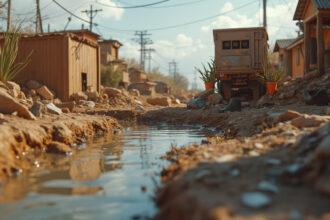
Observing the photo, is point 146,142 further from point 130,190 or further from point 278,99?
point 278,99

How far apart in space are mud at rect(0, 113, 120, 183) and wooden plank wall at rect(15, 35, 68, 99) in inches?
414

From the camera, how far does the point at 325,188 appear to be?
3.76m

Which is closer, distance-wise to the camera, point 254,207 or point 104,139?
point 254,207

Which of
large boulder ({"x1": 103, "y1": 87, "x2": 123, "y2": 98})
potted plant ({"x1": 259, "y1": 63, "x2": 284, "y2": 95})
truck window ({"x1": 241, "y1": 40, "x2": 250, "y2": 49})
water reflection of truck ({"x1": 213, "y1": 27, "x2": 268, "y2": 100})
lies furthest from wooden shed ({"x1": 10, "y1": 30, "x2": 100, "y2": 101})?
potted plant ({"x1": 259, "y1": 63, "x2": 284, "y2": 95})

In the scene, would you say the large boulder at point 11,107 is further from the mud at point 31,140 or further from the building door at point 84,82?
the building door at point 84,82

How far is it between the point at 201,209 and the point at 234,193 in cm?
50

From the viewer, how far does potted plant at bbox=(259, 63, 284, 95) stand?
18875 mm

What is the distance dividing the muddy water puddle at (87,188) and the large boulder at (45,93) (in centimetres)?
1217

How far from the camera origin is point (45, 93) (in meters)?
20.7

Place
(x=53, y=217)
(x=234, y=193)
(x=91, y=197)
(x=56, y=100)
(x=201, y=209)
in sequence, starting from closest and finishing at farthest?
(x=201, y=209), (x=234, y=193), (x=53, y=217), (x=91, y=197), (x=56, y=100)

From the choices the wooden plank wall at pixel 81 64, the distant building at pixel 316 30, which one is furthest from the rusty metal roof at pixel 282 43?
the wooden plank wall at pixel 81 64

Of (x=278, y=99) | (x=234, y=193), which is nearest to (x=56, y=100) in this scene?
(x=278, y=99)

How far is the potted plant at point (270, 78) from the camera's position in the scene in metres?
18.9

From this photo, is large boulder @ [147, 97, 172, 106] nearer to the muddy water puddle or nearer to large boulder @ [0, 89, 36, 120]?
large boulder @ [0, 89, 36, 120]
